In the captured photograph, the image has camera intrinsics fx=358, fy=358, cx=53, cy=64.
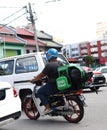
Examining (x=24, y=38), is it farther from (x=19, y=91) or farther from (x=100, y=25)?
(x=100, y=25)

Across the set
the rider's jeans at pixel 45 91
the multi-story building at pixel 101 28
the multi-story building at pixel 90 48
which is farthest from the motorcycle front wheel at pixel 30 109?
the multi-story building at pixel 101 28

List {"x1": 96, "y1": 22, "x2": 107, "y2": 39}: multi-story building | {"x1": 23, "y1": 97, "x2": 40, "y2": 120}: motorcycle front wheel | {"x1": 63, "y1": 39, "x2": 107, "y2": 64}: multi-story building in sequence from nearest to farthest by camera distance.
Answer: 1. {"x1": 23, "y1": 97, "x2": 40, "y2": 120}: motorcycle front wheel
2. {"x1": 63, "y1": 39, "x2": 107, "y2": 64}: multi-story building
3. {"x1": 96, "y1": 22, "x2": 107, "y2": 39}: multi-story building

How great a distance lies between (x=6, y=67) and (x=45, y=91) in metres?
3.30

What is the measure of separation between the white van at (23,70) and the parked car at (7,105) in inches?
116

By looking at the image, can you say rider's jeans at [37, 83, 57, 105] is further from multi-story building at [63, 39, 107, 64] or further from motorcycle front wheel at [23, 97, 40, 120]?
multi-story building at [63, 39, 107, 64]

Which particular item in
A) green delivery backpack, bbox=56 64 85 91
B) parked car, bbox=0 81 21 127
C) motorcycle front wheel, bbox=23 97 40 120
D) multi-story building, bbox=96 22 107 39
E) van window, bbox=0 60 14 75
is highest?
multi-story building, bbox=96 22 107 39

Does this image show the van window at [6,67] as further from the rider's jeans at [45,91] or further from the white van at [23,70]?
the rider's jeans at [45,91]

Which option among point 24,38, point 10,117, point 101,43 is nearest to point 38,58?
point 10,117

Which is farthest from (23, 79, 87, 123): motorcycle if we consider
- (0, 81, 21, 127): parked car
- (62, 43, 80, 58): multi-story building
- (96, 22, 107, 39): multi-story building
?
(96, 22, 107, 39): multi-story building

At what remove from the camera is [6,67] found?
11.8 metres

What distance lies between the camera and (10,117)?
24.6 ft

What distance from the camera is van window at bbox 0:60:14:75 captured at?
11.6 meters

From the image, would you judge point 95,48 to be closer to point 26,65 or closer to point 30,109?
point 26,65

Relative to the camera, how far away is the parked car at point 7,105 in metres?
7.34
